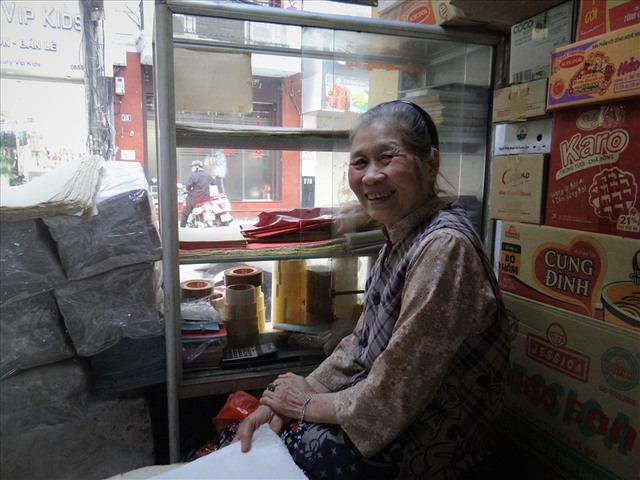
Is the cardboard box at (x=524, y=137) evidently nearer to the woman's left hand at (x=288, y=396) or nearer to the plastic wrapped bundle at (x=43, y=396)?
the woman's left hand at (x=288, y=396)

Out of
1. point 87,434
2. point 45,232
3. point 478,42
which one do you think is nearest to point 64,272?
point 45,232

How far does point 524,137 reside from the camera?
1.31 m

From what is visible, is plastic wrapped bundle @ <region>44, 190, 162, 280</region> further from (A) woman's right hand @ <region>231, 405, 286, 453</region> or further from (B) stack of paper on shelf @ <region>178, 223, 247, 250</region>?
(A) woman's right hand @ <region>231, 405, 286, 453</region>

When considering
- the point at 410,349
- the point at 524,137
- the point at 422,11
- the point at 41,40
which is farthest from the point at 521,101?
the point at 41,40

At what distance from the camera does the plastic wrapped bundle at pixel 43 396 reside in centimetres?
129

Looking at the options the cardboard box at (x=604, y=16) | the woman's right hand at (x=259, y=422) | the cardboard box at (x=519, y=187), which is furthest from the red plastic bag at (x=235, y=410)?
the cardboard box at (x=604, y=16)

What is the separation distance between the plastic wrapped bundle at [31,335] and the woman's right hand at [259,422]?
699mm

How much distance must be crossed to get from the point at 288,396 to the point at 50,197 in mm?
893

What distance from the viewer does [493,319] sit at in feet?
2.92

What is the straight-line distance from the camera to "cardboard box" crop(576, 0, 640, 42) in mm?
1010

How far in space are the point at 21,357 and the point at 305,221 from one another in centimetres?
100

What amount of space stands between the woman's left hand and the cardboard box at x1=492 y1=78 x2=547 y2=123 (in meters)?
1.03

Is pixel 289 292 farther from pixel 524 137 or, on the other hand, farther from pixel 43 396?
pixel 524 137

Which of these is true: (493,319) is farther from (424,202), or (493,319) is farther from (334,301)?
(334,301)
